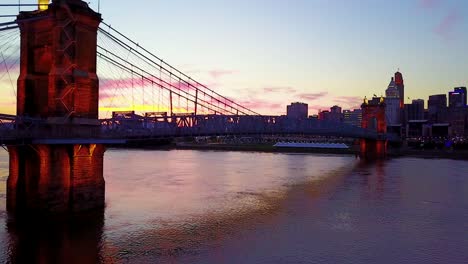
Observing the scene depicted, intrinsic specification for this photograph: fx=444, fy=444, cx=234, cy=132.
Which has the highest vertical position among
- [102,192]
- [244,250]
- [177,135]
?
[177,135]

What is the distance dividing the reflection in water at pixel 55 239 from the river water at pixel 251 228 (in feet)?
0.16

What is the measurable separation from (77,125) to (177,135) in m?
12.2

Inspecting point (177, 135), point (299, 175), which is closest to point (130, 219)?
point (177, 135)

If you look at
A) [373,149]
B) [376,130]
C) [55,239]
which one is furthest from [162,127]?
[376,130]

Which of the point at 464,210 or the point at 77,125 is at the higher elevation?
the point at 77,125

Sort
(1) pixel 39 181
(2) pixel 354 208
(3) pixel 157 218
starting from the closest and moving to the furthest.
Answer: (1) pixel 39 181 < (3) pixel 157 218 < (2) pixel 354 208

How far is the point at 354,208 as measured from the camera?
35.2 metres

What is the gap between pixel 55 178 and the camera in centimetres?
2723

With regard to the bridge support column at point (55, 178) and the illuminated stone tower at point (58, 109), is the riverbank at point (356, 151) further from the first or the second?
the illuminated stone tower at point (58, 109)

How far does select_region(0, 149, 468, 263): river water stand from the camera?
21.7 metres

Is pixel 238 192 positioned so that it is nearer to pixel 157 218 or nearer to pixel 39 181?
pixel 157 218

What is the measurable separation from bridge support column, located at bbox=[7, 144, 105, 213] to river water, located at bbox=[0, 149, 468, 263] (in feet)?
4.32

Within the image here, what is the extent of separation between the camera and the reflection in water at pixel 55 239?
68.1 feet

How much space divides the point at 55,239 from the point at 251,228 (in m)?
11.1
